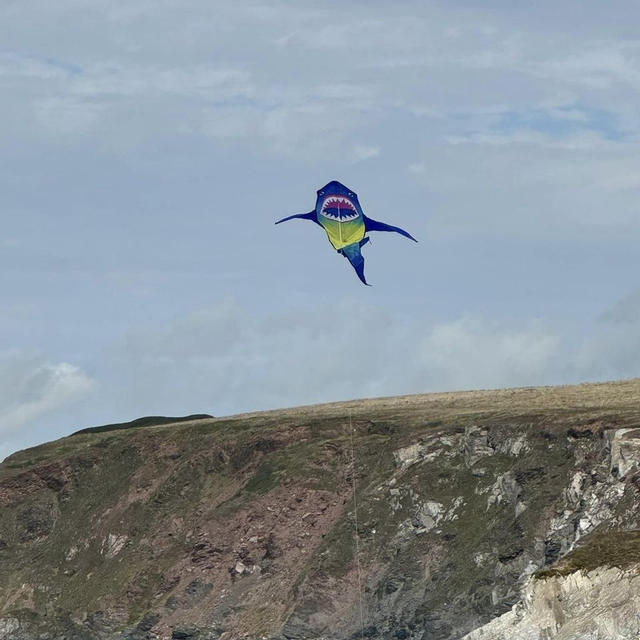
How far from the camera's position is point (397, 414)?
4833 inches

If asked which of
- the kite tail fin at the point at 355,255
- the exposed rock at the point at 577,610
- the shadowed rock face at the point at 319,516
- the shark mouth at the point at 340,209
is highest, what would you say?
the shark mouth at the point at 340,209

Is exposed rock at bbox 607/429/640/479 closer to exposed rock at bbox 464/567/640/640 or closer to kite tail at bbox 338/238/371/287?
kite tail at bbox 338/238/371/287

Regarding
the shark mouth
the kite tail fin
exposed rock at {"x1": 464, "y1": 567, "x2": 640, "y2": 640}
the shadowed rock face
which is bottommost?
exposed rock at {"x1": 464, "y1": 567, "x2": 640, "y2": 640}

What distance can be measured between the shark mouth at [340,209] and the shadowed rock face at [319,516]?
19.8m

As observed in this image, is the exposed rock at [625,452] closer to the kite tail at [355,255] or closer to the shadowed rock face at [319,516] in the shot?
the shadowed rock face at [319,516]

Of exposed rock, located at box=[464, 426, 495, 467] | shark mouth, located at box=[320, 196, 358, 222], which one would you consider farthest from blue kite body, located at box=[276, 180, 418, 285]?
exposed rock, located at box=[464, 426, 495, 467]

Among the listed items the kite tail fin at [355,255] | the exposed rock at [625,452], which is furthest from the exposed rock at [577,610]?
the exposed rock at [625,452]

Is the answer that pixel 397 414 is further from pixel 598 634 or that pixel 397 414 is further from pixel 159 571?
pixel 598 634

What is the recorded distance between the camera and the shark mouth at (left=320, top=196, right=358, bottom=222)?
81438 millimetres

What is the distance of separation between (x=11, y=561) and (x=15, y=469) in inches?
489

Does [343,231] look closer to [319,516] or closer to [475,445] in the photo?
[475,445]

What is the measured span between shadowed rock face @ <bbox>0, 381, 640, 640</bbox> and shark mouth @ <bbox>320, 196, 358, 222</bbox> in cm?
1981

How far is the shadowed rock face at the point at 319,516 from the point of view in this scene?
9806 centimetres

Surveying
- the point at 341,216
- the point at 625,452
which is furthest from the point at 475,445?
the point at 341,216
